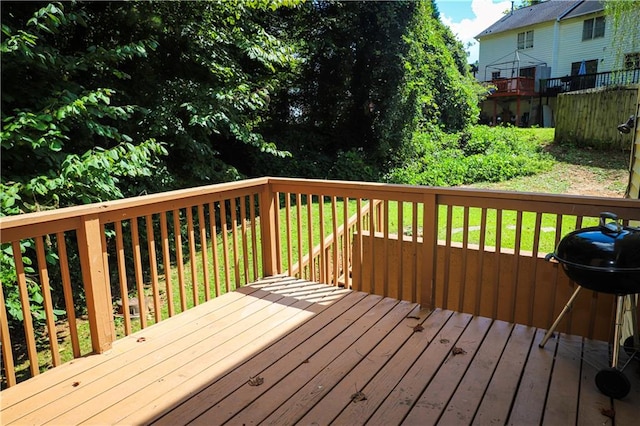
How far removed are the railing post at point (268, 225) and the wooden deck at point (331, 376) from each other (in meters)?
0.85

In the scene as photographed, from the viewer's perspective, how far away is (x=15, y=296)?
331 centimetres

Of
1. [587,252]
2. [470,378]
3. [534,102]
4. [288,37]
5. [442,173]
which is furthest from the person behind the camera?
[534,102]

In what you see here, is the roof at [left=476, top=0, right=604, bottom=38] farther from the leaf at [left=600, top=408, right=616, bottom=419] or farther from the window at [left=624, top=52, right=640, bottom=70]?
the leaf at [left=600, top=408, right=616, bottom=419]

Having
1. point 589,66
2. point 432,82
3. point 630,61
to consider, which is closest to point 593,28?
point 589,66

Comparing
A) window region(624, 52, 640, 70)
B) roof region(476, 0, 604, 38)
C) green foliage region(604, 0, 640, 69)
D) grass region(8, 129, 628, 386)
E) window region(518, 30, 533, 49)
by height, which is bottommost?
grass region(8, 129, 628, 386)

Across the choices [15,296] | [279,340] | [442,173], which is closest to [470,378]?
[279,340]

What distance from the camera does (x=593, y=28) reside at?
18375mm

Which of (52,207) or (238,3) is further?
(238,3)

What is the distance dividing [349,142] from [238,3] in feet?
14.6

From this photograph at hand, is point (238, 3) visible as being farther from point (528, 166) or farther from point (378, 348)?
point (528, 166)

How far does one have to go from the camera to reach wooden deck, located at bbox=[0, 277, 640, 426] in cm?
197

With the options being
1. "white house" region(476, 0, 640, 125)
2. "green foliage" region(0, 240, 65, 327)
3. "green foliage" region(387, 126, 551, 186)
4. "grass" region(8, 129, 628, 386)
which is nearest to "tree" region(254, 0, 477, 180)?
"green foliage" region(387, 126, 551, 186)

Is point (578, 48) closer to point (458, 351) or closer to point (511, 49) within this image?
point (511, 49)

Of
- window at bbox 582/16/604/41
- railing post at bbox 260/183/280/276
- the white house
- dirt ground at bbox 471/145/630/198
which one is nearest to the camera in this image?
railing post at bbox 260/183/280/276
